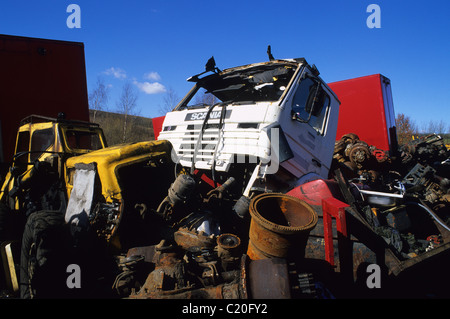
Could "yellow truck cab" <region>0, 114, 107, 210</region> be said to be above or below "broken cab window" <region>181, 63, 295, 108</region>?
below

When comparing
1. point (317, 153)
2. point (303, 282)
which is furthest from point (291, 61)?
point (303, 282)

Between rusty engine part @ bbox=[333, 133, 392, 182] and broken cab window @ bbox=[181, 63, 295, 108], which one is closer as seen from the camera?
broken cab window @ bbox=[181, 63, 295, 108]

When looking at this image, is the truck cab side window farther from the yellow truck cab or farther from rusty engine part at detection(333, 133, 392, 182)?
the yellow truck cab

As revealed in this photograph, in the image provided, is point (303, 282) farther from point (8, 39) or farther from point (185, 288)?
point (8, 39)

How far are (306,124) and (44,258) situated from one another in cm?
358

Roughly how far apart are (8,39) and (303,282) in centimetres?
1056

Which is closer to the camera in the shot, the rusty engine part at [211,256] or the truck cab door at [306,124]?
the rusty engine part at [211,256]

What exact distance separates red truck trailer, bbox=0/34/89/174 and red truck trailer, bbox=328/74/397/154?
896 centimetres

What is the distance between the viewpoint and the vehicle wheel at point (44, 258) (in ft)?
8.14

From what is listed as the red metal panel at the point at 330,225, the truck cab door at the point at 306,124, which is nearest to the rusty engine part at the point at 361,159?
the truck cab door at the point at 306,124

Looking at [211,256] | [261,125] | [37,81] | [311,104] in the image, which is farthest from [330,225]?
[37,81]

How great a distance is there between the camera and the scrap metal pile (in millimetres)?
3588

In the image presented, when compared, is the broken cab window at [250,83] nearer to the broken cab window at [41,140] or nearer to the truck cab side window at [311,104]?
the truck cab side window at [311,104]

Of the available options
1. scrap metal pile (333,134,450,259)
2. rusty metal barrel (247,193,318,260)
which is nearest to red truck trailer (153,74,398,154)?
scrap metal pile (333,134,450,259)
